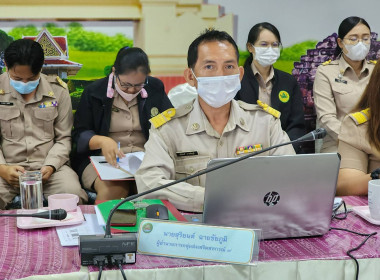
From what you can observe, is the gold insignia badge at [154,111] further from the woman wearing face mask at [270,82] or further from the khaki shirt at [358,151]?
the khaki shirt at [358,151]

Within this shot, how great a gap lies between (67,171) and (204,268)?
6.49ft

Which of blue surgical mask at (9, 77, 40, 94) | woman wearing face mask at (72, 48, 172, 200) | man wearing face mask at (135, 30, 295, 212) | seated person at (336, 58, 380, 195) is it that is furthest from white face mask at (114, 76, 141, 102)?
seated person at (336, 58, 380, 195)

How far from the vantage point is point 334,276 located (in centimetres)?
152

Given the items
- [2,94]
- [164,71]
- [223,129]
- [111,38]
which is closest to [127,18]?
[111,38]

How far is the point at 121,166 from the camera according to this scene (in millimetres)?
2955

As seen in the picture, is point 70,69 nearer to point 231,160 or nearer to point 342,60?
point 342,60

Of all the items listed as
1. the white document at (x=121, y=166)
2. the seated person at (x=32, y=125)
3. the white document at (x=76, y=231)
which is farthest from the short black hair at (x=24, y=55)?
the white document at (x=76, y=231)

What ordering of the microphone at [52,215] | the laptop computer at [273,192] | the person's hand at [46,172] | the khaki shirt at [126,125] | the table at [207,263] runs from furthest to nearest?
the khaki shirt at [126,125], the person's hand at [46,172], the microphone at [52,215], the laptop computer at [273,192], the table at [207,263]

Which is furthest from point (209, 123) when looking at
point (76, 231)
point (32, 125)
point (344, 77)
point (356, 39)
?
point (356, 39)

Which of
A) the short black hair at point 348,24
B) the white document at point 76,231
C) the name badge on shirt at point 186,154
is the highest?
the short black hair at point 348,24

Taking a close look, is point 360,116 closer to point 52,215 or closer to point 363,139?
point 363,139

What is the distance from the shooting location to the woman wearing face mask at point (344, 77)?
12.9ft

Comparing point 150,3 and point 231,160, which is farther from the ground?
point 150,3

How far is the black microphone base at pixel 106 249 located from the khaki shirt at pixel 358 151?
4.05 ft
